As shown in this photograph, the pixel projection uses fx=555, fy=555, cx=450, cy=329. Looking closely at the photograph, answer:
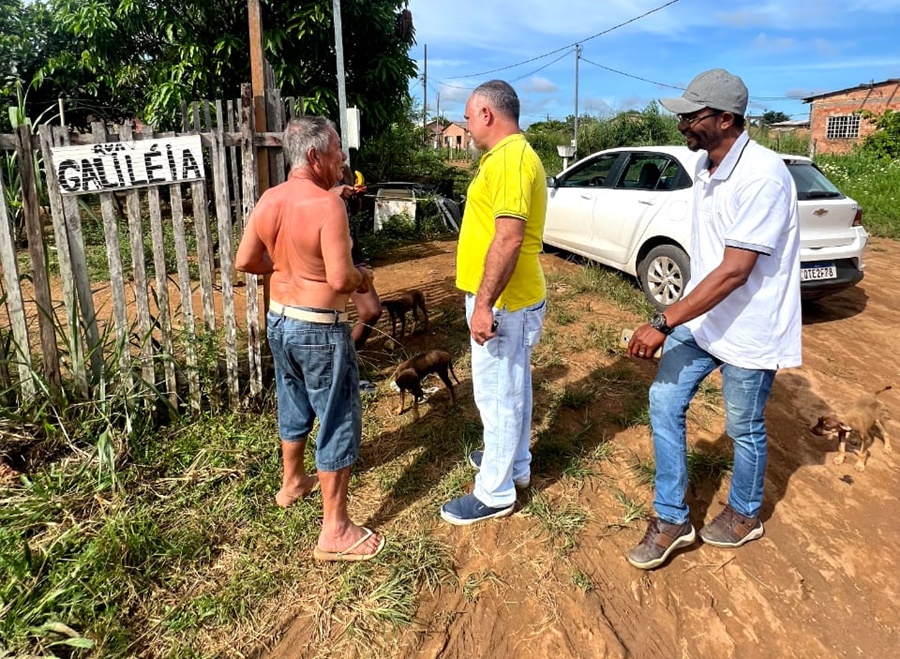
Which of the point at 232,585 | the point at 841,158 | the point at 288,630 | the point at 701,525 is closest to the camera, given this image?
the point at 288,630

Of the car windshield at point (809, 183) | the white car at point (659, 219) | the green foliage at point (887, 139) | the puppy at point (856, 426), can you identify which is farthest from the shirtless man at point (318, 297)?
the green foliage at point (887, 139)

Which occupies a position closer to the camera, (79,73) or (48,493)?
(48,493)

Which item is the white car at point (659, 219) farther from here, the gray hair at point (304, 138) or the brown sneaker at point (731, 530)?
the gray hair at point (304, 138)

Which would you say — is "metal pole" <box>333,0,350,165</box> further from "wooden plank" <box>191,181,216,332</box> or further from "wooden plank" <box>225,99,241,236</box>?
"wooden plank" <box>191,181,216,332</box>

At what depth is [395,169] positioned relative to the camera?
13.1m

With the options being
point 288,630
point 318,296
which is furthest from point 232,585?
point 318,296

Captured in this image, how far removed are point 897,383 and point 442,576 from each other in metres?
3.97

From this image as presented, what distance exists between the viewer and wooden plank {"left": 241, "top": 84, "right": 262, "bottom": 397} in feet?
9.92

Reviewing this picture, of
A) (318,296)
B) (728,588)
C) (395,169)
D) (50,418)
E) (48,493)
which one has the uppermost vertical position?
(395,169)

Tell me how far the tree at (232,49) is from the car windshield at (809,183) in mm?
5321

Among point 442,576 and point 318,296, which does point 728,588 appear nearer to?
point 442,576

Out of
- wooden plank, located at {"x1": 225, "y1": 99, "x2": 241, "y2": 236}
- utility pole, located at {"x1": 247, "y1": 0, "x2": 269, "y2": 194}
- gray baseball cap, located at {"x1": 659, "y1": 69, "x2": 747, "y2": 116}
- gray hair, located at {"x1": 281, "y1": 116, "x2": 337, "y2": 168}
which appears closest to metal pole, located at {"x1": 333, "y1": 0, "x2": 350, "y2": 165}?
wooden plank, located at {"x1": 225, "y1": 99, "x2": 241, "y2": 236}

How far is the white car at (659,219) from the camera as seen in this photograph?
4.94 meters

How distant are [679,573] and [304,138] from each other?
2330 millimetres
